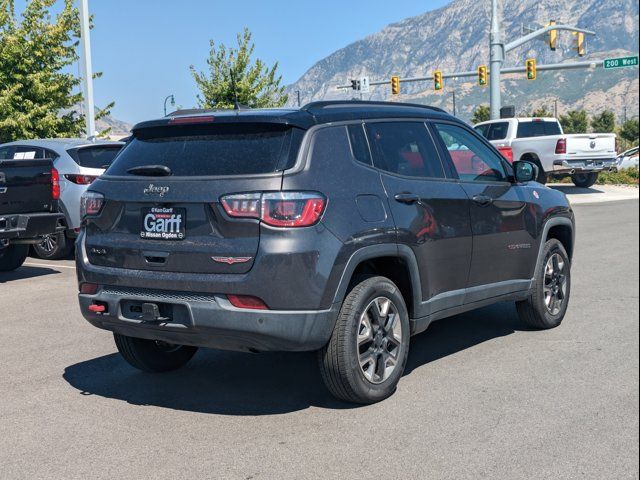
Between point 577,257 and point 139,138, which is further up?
point 139,138

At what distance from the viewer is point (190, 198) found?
4.64 metres

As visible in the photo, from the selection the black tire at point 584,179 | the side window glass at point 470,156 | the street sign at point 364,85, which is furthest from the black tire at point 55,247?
the street sign at point 364,85

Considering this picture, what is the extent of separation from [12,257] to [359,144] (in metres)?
7.36

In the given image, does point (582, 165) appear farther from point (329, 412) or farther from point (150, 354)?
point (329, 412)

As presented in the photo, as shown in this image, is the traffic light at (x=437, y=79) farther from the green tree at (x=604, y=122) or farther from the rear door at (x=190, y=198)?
the green tree at (x=604, y=122)

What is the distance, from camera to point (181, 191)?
469cm

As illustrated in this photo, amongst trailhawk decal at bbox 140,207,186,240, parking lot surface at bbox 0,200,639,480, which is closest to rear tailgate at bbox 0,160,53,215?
parking lot surface at bbox 0,200,639,480

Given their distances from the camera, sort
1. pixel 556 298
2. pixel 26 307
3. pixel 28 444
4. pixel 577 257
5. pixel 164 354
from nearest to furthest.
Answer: pixel 28 444 < pixel 164 354 < pixel 556 298 < pixel 26 307 < pixel 577 257

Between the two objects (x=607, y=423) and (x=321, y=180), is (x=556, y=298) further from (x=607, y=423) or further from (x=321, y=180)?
(x=321, y=180)

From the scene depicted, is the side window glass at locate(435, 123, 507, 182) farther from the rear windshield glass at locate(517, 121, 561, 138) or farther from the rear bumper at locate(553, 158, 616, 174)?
the rear windshield glass at locate(517, 121, 561, 138)

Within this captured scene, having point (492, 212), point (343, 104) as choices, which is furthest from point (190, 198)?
point (492, 212)

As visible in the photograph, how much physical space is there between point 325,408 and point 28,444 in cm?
169

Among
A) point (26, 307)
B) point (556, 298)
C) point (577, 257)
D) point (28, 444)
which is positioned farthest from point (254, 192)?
point (577, 257)

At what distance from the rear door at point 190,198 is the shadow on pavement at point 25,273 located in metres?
5.97
